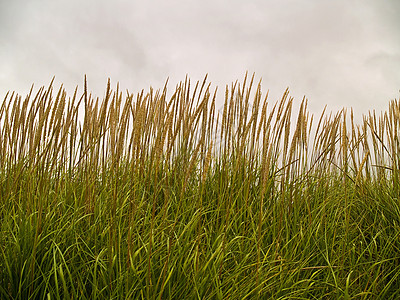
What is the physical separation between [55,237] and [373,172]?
2335 mm

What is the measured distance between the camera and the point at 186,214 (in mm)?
2271

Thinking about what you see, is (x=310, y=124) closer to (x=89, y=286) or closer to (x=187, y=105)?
(x=187, y=105)

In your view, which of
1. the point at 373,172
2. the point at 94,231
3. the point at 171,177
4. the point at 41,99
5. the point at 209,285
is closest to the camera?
the point at 209,285

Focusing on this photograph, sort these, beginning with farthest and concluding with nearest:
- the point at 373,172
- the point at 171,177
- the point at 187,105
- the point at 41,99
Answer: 1. the point at 373,172
2. the point at 171,177
3. the point at 187,105
4. the point at 41,99

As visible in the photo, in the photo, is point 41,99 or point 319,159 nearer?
point 41,99

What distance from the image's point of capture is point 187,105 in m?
2.50

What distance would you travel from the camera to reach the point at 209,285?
160 centimetres

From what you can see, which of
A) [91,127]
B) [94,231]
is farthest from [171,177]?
[94,231]

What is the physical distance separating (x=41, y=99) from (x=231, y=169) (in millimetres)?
1317

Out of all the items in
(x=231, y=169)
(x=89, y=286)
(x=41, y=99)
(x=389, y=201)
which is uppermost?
(x=41, y=99)

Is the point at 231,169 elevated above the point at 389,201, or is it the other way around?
the point at 231,169

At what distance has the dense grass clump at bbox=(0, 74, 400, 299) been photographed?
163 centimetres

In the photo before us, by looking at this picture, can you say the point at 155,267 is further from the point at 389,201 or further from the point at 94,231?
the point at 389,201

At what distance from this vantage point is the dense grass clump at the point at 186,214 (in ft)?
5.34
